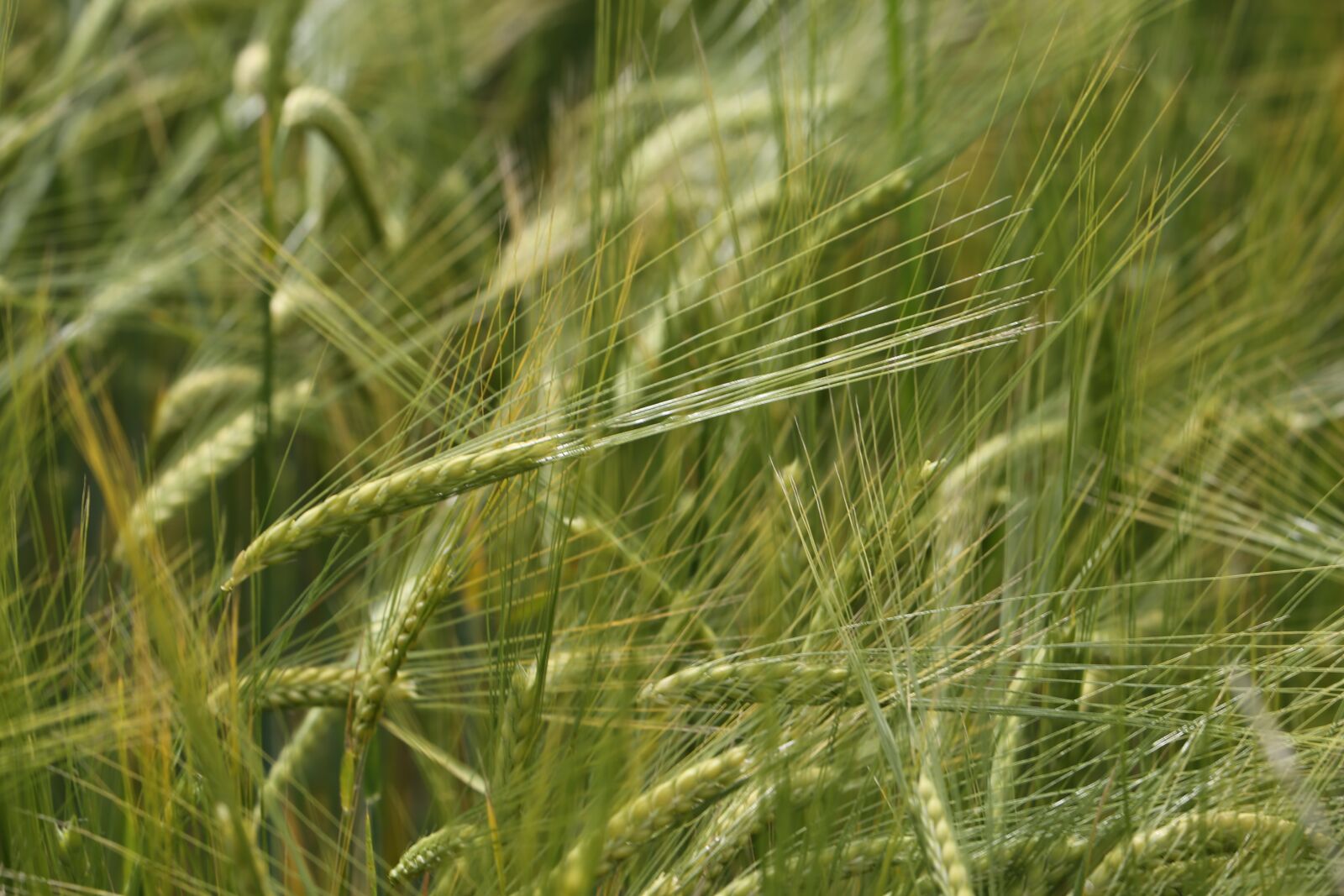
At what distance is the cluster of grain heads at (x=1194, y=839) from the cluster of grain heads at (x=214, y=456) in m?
0.51

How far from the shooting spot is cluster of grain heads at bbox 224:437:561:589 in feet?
1.54

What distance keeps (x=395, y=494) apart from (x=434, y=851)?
0.14 meters

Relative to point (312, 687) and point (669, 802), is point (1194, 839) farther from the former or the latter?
point (312, 687)

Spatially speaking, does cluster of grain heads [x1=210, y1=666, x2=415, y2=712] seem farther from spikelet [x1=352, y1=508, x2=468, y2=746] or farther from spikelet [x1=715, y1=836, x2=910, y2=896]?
spikelet [x1=715, y1=836, x2=910, y2=896]

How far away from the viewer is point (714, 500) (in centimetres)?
69

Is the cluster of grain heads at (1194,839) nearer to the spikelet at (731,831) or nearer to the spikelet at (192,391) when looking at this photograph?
the spikelet at (731,831)

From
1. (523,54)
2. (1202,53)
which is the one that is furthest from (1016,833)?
(523,54)

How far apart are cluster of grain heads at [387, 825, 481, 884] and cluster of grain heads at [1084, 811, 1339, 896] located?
0.26m

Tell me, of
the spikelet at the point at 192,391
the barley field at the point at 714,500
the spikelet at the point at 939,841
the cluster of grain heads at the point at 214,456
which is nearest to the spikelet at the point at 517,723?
the barley field at the point at 714,500

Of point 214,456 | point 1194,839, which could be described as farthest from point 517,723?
point 214,456

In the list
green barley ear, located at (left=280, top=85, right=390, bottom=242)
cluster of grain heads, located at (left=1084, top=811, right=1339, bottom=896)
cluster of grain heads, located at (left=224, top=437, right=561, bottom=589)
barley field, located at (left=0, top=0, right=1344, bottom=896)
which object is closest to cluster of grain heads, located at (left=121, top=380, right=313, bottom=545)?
barley field, located at (left=0, top=0, right=1344, bottom=896)

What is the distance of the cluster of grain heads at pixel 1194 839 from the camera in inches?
19.3

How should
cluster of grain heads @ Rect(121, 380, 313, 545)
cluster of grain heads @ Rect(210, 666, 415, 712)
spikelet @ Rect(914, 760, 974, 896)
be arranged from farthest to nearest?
cluster of grain heads @ Rect(121, 380, 313, 545)
cluster of grain heads @ Rect(210, 666, 415, 712)
spikelet @ Rect(914, 760, 974, 896)

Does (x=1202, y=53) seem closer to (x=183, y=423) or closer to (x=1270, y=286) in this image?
(x=1270, y=286)
